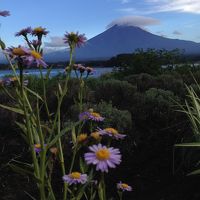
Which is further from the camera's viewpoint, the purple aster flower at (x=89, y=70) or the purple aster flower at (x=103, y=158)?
the purple aster flower at (x=89, y=70)

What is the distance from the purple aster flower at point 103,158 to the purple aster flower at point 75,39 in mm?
677

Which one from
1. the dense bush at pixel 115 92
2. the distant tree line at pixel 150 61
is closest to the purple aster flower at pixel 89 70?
the dense bush at pixel 115 92

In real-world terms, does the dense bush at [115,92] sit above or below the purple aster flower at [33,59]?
below

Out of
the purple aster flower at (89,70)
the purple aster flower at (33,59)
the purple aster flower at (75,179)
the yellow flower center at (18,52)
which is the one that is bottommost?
the purple aster flower at (75,179)

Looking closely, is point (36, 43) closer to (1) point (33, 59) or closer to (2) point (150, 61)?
(1) point (33, 59)

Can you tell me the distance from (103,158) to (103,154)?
0.07ft

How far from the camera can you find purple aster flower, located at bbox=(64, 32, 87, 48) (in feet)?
A: 7.65

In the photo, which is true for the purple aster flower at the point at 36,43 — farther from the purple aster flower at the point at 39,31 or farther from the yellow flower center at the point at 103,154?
the yellow flower center at the point at 103,154

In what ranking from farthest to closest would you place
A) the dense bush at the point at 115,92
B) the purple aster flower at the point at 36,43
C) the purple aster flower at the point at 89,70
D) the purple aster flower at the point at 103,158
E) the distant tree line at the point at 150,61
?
the distant tree line at the point at 150,61, the dense bush at the point at 115,92, the purple aster flower at the point at 89,70, the purple aster flower at the point at 36,43, the purple aster flower at the point at 103,158

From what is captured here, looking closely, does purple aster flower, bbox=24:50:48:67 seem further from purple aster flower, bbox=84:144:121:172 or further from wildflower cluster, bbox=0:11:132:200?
purple aster flower, bbox=84:144:121:172

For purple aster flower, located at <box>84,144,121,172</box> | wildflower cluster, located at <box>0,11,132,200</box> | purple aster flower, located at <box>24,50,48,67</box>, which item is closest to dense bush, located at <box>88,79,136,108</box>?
wildflower cluster, located at <box>0,11,132,200</box>

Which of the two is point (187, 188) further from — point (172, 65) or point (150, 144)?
point (172, 65)

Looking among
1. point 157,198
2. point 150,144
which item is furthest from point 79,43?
point 150,144

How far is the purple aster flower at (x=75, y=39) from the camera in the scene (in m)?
2.33
